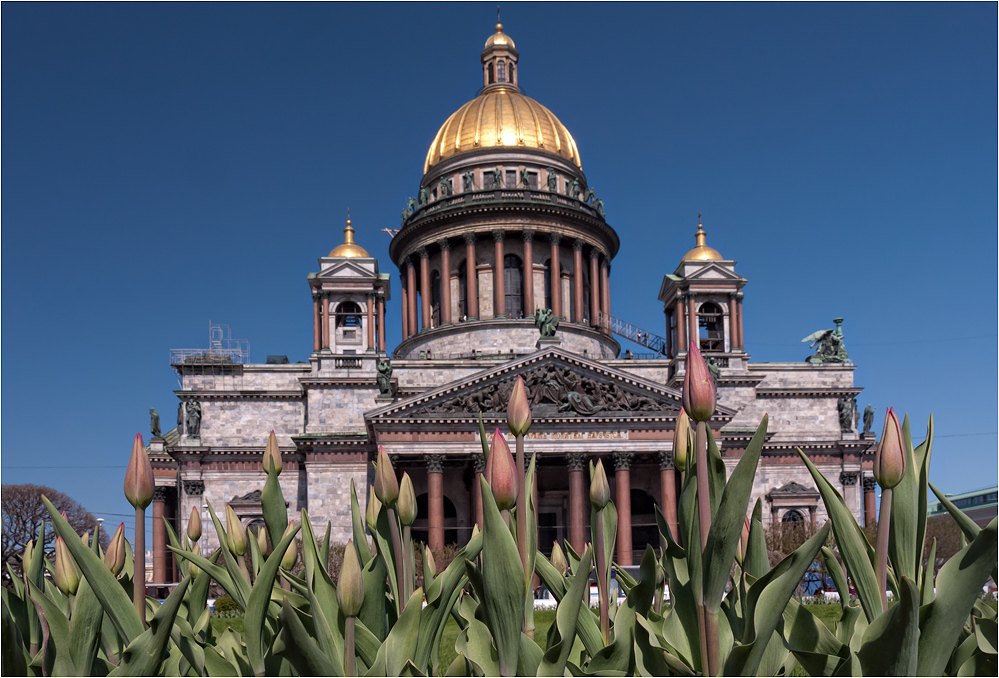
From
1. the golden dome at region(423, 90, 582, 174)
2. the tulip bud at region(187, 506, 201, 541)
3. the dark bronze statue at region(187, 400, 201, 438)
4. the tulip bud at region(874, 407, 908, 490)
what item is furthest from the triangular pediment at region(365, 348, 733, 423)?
the tulip bud at region(874, 407, 908, 490)

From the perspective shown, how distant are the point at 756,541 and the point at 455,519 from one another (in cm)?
4626

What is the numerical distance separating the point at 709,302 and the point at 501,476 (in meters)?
51.4

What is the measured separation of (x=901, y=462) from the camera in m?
4.27

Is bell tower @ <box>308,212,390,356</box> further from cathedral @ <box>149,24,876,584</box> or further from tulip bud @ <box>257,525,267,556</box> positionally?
tulip bud @ <box>257,525,267,556</box>

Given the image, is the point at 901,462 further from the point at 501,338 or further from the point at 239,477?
the point at 501,338

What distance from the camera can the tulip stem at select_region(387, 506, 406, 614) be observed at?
532 cm

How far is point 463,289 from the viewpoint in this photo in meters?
61.5

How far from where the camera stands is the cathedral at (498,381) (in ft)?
150

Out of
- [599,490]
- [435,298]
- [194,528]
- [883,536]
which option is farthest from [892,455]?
[435,298]

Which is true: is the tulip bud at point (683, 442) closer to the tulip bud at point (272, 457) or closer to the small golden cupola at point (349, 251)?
the tulip bud at point (272, 457)

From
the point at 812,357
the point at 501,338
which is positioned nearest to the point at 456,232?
the point at 501,338

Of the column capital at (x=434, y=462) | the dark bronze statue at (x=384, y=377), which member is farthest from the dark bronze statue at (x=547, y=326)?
the column capital at (x=434, y=462)

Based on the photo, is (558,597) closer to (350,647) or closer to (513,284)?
(350,647)

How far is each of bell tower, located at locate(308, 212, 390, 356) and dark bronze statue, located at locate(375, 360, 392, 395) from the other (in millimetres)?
2662
